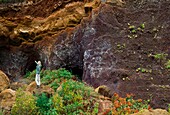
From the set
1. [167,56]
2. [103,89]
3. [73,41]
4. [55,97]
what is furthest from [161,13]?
[55,97]

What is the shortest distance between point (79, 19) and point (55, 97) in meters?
10.4

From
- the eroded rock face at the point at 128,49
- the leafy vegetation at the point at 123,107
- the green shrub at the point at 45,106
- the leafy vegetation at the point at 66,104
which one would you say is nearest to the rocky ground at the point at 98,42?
the eroded rock face at the point at 128,49

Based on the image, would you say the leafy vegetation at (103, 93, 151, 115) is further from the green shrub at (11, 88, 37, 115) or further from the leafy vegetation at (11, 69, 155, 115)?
the green shrub at (11, 88, 37, 115)

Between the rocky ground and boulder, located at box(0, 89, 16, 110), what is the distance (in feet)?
14.1

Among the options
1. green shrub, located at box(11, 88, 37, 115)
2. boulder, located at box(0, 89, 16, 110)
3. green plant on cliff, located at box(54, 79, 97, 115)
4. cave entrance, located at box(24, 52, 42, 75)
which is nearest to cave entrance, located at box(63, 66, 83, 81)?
cave entrance, located at box(24, 52, 42, 75)

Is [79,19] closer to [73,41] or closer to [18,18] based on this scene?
[73,41]

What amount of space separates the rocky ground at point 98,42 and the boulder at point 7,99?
14.1 ft

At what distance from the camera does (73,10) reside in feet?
64.3

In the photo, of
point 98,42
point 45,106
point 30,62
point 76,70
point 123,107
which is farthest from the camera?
point 30,62

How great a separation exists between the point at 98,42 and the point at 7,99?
654cm

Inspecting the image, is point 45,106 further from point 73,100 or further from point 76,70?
point 76,70

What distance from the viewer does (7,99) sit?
9625mm

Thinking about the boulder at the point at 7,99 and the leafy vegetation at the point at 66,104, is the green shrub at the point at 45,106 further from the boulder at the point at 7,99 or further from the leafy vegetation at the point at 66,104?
the boulder at the point at 7,99

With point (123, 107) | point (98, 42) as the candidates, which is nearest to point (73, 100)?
point (123, 107)
